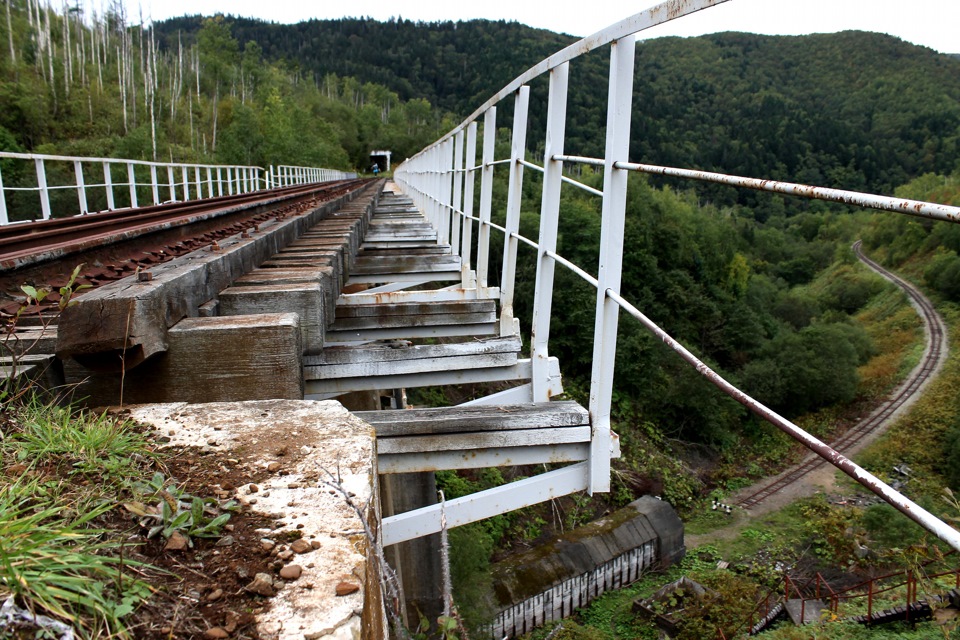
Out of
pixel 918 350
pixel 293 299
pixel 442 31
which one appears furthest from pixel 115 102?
pixel 442 31

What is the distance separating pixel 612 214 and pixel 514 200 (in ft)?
5.52

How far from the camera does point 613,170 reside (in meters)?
2.32

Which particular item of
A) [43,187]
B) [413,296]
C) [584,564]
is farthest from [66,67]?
[413,296]

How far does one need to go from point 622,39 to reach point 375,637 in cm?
200

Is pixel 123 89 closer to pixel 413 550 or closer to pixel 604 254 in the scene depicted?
pixel 413 550

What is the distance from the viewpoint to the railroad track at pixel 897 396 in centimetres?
2856

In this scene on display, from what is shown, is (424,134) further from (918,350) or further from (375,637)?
(375,637)

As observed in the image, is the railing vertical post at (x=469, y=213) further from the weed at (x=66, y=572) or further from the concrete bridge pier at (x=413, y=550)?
the weed at (x=66, y=572)

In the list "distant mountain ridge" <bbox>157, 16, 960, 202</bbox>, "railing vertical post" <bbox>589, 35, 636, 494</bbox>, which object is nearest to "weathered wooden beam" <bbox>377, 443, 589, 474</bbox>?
"railing vertical post" <bbox>589, 35, 636, 494</bbox>

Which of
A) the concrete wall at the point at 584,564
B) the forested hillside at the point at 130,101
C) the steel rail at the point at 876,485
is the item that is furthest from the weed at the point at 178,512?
the forested hillside at the point at 130,101

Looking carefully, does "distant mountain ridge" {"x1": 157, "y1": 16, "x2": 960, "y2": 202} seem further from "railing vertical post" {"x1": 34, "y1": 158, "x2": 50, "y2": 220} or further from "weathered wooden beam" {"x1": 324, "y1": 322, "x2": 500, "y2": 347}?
"weathered wooden beam" {"x1": 324, "y1": 322, "x2": 500, "y2": 347}

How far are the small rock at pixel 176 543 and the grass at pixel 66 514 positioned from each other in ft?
0.28

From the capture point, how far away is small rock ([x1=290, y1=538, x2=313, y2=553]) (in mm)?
1258

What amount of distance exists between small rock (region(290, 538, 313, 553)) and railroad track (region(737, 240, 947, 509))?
90.0 ft
